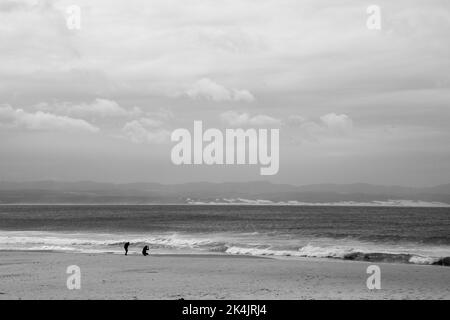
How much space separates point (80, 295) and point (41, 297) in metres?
1.43

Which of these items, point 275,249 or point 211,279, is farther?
point 275,249

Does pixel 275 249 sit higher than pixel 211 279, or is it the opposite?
pixel 211 279

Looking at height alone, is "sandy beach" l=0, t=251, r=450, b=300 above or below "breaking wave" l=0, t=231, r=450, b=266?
above

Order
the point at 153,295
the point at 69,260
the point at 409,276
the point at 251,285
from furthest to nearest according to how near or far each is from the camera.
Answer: the point at 69,260 → the point at 409,276 → the point at 251,285 → the point at 153,295

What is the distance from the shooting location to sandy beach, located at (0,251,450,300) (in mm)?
20000

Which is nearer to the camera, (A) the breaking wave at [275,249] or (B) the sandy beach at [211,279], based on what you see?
(B) the sandy beach at [211,279]

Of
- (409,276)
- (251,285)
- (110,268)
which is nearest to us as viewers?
(251,285)

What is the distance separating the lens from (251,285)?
22375 mm

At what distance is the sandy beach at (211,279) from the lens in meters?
20.0

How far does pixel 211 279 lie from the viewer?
2405cm

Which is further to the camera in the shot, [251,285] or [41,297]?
[251,285]
